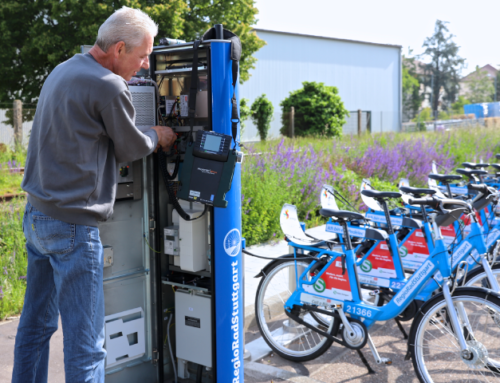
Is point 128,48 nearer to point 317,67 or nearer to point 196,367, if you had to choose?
point 196,367

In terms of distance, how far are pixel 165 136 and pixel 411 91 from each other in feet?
265

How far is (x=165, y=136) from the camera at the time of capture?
2.76 m

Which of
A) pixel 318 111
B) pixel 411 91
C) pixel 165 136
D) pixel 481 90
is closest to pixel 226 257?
pixel 165 136

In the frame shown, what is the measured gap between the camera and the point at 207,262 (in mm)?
3123

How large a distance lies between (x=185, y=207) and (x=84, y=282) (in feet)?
3.06

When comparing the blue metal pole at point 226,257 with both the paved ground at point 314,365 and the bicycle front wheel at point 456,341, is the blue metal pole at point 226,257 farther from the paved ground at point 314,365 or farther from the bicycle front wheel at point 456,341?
the bicycle front wheel at point 456,341

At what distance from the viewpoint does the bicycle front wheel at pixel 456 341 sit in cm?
311

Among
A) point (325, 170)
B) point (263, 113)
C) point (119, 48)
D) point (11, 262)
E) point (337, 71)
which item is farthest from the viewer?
point (337, 71)

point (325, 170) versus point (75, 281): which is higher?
point (325, 170)

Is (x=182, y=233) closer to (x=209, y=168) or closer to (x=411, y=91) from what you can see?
(x=209, y=168)

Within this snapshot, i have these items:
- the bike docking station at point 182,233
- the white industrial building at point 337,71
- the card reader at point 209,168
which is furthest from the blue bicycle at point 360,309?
the white industrial building at point 337,71

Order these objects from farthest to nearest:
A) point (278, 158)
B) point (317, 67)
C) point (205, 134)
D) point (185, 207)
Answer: point (317, 67), point (278, 158), point (185, 207), point (205, 134)

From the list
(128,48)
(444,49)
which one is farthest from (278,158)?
(444,49)

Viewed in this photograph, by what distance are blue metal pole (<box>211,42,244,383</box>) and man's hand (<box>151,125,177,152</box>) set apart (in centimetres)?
24
